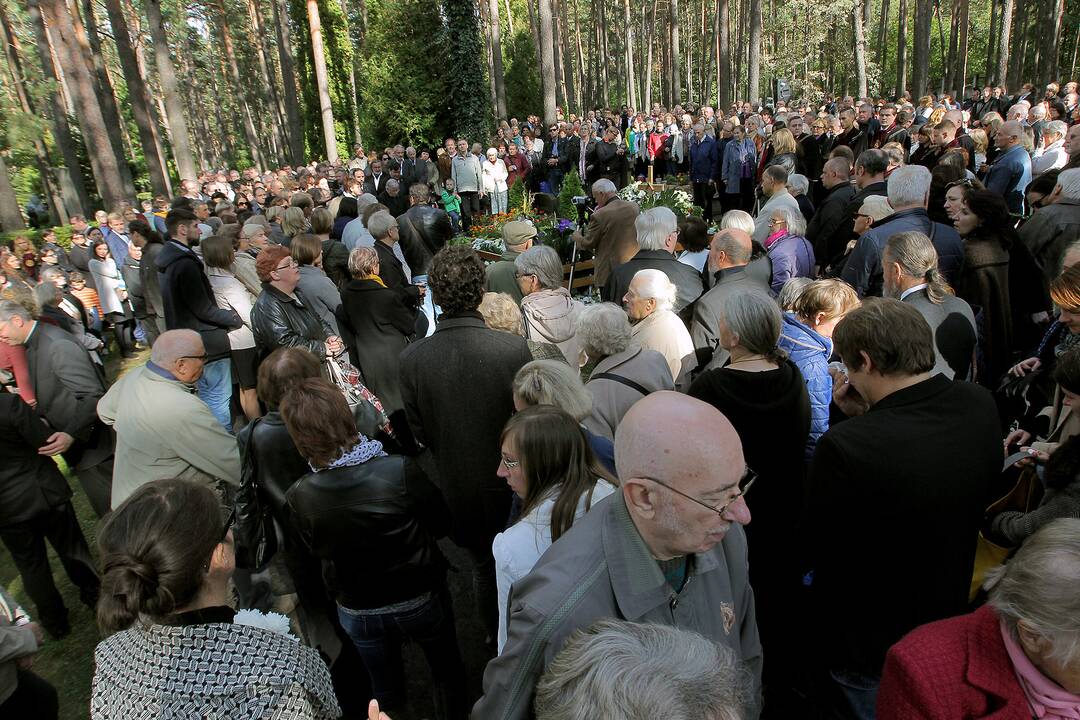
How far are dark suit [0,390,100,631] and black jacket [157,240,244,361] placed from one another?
6.05ft

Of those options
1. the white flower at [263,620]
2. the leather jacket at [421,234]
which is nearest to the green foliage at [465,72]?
the leather jacket at [421,234]

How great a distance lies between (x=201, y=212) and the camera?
29.7 ft

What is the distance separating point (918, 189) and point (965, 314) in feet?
4.76

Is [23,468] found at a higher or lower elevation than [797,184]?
lower

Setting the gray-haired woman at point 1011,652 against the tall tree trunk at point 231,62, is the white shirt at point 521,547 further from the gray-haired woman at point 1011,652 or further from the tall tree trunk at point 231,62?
the tall tree trunk at point 231,62

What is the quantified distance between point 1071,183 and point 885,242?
1.74 metres

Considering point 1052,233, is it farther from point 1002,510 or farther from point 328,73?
point 328,73

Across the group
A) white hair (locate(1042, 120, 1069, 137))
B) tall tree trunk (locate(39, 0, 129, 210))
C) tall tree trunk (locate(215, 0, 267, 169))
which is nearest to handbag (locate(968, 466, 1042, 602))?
white hair (locate(1042, 120, 1069, 137))

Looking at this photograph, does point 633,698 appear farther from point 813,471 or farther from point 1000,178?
point 1000,178

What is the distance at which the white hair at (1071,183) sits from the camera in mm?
4691

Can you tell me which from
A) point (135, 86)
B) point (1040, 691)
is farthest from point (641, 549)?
point (135, 86)

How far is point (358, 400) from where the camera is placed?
4336 millimetres

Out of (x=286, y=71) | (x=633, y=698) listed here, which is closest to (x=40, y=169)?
(x=286, y=71)

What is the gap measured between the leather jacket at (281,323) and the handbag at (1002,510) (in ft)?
13.0
